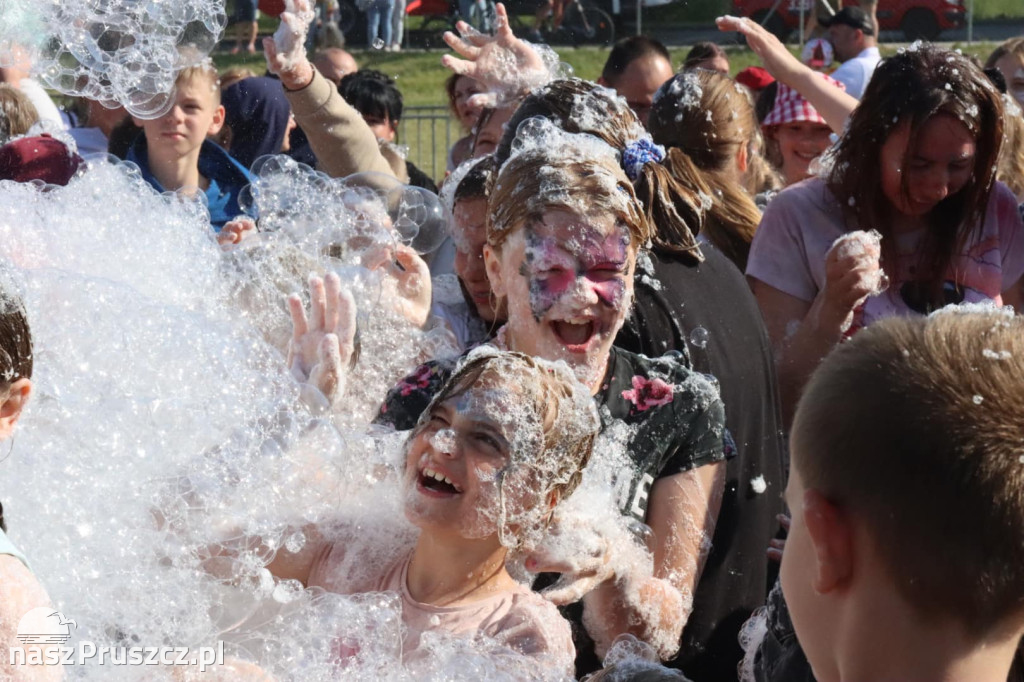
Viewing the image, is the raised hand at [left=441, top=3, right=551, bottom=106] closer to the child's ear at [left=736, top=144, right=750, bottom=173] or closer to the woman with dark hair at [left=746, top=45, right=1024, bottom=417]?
the child's ear at [left=736, top=144, right=750, bottom=173]

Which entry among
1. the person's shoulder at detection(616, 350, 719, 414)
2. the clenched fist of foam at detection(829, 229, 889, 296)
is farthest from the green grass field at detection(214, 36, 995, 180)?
the person's shoulder at detection(616, 350, 719, 414)

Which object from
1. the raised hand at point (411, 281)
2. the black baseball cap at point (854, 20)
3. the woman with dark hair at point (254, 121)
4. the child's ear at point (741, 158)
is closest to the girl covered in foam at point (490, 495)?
the raised hand at point (411, 281)

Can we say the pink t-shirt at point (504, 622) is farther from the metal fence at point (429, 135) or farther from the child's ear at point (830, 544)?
the metal fence at point (429, 135)

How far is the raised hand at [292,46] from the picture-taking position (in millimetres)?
3131

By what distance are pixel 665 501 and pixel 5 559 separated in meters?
1.06

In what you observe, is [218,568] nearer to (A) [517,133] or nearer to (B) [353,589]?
(B) [353,589]

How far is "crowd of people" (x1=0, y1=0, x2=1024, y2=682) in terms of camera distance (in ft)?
4.01

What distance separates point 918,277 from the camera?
285 cm

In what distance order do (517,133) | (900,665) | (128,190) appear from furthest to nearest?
(128,190)
(517,133)
(900,665)

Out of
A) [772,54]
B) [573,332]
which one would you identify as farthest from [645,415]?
[772,54]

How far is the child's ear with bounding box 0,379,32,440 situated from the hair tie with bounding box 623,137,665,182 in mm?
1181

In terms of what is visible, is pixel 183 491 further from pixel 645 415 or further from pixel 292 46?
pixel 292 46

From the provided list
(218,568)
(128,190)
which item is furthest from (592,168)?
(128,190)

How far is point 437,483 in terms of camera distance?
1.82 meters
